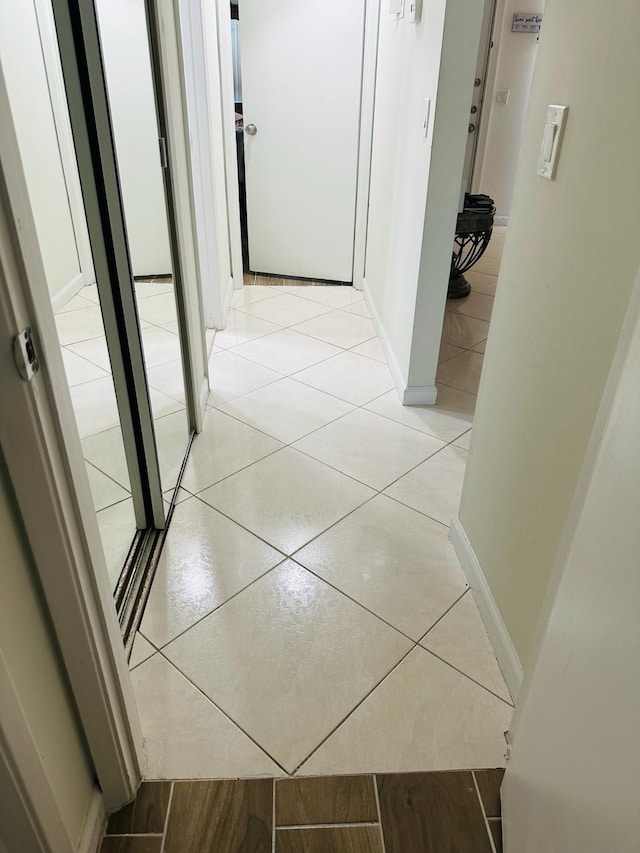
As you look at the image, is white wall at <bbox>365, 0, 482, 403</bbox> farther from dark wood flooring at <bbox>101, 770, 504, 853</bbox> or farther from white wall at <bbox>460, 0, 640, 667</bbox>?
dark wood flooring at <bbox>101, 770, 504, 853</bbox>

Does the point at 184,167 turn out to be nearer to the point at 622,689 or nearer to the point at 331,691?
the point at 331,691

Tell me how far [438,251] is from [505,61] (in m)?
4.55

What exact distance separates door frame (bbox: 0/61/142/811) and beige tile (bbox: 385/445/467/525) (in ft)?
3.81

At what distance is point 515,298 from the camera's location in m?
1.33

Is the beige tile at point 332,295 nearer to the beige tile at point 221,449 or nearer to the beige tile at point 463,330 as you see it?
the beige tile at point 463,330

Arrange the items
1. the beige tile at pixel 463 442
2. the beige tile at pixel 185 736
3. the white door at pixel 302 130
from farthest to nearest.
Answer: the white door at pixel 302 130
the beige tile at pixel 463 442
the beige tile at pixel 185 736

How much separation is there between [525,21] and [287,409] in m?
5.14

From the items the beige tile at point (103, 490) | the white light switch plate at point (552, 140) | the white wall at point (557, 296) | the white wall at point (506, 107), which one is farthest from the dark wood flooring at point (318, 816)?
the white wall at point (506, 107)

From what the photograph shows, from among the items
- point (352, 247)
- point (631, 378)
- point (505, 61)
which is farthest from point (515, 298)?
point (505, 61)

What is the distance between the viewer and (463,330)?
3396 mm

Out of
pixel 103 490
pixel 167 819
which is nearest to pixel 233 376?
pixel 103 490

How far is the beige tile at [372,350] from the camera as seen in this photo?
3062 mm

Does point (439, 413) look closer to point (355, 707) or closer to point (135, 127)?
point (355, 707)

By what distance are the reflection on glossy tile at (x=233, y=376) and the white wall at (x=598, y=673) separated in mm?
1970
